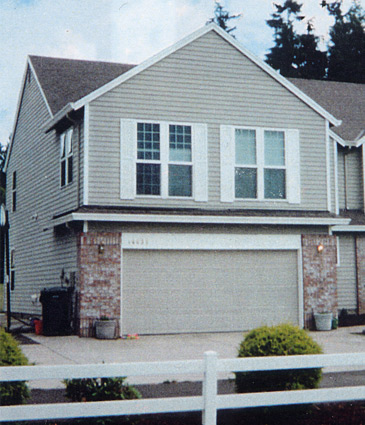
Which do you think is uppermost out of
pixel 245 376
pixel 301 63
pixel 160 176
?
pixel 301 63

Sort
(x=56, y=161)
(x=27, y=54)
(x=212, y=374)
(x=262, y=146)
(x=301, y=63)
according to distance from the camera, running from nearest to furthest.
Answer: (x=212, y=374) → (x=262, y=146) → (x=56, y=161) → (x=27, y=54) → (x=301, y=63)

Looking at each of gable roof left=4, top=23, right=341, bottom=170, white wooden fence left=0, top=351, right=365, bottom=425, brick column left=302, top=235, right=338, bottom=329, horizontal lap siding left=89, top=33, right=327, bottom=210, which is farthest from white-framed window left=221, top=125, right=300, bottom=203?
white wooden fence left=0, top=351, right=365, bottom=425

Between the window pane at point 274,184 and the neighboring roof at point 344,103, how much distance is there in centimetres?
329

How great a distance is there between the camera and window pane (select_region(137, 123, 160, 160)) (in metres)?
17.2

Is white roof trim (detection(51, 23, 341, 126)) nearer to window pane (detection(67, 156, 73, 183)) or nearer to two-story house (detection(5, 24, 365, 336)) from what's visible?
two-story house (detection(5, 24, 365, 336))

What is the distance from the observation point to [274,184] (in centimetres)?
1839

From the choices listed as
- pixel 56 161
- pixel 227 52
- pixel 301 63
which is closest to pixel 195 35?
pixel 227 52

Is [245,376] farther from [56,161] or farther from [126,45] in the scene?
[56,161]

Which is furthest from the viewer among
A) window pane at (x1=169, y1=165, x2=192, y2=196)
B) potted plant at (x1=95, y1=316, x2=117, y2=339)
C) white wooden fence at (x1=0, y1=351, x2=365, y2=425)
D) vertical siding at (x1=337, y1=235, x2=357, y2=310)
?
vertical siding at (x1=337, y1=235, x2=357, y2=310)

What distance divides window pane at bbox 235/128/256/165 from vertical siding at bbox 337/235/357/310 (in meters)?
4.04

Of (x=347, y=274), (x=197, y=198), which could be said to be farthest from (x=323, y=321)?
(x=197, y=198)

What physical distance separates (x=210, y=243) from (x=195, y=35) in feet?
17.9

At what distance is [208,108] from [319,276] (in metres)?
5.41

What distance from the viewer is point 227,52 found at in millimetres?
18234
